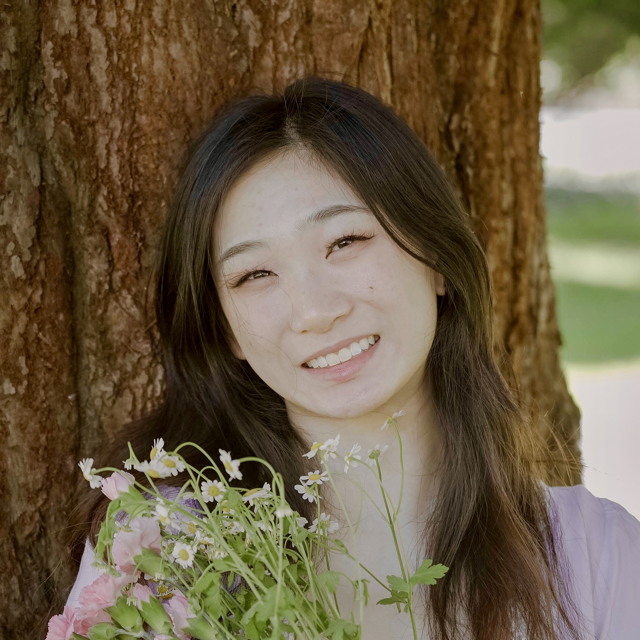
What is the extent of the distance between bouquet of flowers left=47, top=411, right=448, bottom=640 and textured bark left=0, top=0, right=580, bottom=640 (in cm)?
74

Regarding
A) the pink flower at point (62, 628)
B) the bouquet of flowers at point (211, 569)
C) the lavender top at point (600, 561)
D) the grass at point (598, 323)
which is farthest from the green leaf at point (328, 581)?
the grass at point (598, 323)

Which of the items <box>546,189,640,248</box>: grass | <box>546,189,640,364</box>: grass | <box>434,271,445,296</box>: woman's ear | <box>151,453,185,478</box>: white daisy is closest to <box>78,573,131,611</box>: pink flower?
<box>151,453,185,478</box>: white daisy

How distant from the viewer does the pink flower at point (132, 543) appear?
4.61 ft

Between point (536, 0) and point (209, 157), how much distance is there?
1384 millimetres

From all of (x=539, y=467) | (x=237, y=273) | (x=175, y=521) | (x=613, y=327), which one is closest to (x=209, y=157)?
(x=237, y=273)

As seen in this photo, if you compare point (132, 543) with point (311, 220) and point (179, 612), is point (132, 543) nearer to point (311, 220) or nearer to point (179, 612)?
point (179, 612)

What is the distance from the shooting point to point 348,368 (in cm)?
195

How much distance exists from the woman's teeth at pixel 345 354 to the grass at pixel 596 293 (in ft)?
15.5

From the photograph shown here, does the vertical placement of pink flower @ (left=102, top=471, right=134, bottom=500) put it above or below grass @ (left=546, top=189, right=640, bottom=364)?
below

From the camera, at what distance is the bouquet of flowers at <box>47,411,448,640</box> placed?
4.05 ft

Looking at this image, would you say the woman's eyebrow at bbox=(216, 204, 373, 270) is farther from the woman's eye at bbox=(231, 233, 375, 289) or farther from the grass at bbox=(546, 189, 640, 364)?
the grass at bbox=(546, 189, 640, 364)

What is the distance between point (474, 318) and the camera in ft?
7.41

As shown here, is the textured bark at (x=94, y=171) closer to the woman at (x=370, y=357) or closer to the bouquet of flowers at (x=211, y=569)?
the woman at (x=370, y=357)

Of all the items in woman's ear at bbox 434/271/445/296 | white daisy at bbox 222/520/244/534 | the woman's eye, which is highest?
the woman's eye
